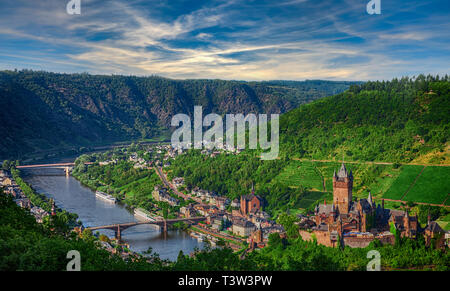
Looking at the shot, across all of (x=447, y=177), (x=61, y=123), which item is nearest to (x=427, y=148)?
(x=447, y=177)

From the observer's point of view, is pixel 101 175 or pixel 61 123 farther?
pixel 61 123

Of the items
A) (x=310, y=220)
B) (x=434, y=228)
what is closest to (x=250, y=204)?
(x=310, y=220)

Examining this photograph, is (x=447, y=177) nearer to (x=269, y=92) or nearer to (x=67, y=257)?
(x=67, y=257)

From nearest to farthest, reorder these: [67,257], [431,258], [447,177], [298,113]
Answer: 1. [67,257]
2. [431,258]
3. [447,177]
4. [298,113]

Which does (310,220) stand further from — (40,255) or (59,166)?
(59,166)

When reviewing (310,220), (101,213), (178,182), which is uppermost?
(310,220)

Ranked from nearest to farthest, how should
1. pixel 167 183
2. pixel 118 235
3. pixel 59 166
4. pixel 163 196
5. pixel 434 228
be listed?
pixel 434 228
pixel 118 235
pixel 163 196
pixel 167 183
pixel 59 166

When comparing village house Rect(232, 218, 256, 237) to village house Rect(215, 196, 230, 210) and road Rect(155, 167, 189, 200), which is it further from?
road Rect(155, 167, 189, 200)
